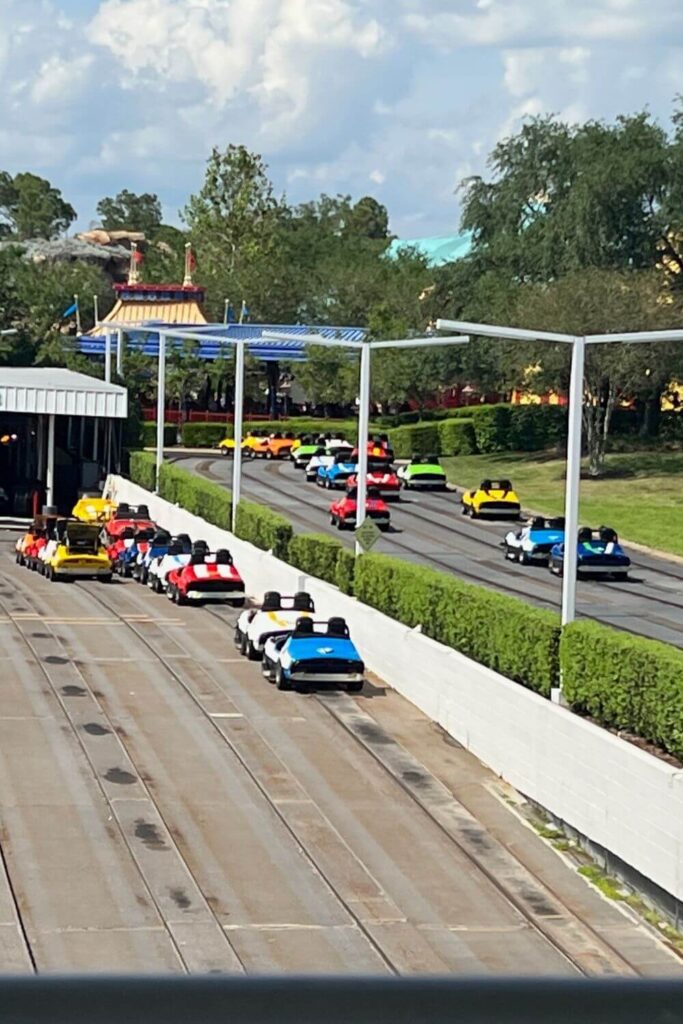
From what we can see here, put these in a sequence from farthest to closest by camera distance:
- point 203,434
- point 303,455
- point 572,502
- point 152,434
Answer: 1. point 203,434
2. point 152,434
3. point 303,455
4. point 572,502

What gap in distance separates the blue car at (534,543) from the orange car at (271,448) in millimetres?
41747

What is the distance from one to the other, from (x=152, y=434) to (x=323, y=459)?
1937 centimetres

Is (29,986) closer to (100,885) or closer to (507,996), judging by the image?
(507,996)

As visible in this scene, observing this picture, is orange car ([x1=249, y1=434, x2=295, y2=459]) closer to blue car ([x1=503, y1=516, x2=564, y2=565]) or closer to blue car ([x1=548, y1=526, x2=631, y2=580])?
blue car ([x1=503, y1=516, x2=564, y2=565])

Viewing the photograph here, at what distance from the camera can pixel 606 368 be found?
274ft

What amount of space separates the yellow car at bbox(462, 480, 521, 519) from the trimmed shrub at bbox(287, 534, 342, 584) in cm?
2511

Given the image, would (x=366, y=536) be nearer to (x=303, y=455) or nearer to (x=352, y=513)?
(x=352, y=513)

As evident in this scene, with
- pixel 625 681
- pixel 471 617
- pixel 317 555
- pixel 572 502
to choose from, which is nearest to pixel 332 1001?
pixel 625 681

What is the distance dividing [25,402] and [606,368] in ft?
94.1

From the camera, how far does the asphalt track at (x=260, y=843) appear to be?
60.6 feet

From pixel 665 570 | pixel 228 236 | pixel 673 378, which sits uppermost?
pixel 228 236

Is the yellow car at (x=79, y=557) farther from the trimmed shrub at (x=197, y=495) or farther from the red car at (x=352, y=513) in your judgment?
the red car at (x=352, y=513)

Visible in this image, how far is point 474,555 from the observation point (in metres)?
61.8

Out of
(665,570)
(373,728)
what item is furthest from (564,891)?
(665,570)
